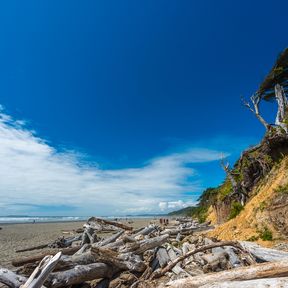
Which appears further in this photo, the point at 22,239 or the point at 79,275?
the point at 22,239

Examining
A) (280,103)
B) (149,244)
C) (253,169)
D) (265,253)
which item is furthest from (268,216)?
(280,103)

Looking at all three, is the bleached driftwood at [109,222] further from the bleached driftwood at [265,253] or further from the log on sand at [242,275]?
the log on sand at [242,275]

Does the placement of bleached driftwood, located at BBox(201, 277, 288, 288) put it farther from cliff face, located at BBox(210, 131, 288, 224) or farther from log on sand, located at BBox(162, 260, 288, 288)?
cliff face, located at BBox(210, 131, 288, 224)

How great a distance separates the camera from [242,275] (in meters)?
4.72

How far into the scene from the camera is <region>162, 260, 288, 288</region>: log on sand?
4.66 meters

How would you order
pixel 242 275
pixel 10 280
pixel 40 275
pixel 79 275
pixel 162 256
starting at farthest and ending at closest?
pixel 162 256
pixel 79 275
pixel 10 280
pixel 40 275
pixel 242 275

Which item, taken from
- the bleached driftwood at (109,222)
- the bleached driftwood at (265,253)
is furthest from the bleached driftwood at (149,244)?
the bleached driftwood at (109,222)

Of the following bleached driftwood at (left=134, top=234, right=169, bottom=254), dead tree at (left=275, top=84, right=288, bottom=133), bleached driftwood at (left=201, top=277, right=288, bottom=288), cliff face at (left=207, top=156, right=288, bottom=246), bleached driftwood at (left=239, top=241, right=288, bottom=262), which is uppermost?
dead tree at (left=275, top=84, right=288, bottom=133)

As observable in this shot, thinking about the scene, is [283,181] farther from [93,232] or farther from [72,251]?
[93,232]

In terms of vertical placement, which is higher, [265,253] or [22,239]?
[22,239]

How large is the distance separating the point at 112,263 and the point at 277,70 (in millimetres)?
18987

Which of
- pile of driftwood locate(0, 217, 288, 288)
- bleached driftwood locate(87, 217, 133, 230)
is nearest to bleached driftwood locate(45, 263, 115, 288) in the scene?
pile of driftwood locate(0, 217, 288, 288)

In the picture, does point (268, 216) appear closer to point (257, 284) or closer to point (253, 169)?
point (253, 169)

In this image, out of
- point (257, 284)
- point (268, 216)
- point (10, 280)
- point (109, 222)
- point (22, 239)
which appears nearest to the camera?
point (257, 284)
